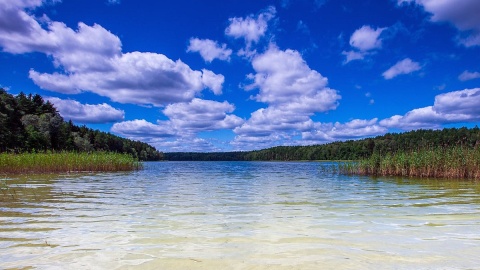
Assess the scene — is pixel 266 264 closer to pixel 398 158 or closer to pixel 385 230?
pixel 385 230

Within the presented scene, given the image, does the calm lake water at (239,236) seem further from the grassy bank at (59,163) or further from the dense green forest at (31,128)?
the dense green forest at (31,128)

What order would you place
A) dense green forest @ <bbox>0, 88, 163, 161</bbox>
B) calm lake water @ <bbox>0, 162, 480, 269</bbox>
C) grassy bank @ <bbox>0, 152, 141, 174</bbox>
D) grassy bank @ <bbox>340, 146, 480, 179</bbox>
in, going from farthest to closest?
dense green forest @ <bbox>0, 88, 163, 161</bbox>, grassy bank @ <bbox>0, 152, 141, 174</bbox>, grassy bank @ <bbox>340, 146, 480, 179</bbox>, calm lake water @ <bbox>0, 162, 480, 269</bbox>

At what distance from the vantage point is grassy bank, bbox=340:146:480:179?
2372cm

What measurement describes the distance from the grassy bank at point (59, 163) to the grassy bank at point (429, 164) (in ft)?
80.0

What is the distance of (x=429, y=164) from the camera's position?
84.8 ft

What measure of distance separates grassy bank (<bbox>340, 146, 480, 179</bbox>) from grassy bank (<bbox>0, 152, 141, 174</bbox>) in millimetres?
24375

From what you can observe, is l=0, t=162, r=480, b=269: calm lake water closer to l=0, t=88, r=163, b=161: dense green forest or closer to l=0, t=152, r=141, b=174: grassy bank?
l=0, t=152, r=141, b=174: grassy bank

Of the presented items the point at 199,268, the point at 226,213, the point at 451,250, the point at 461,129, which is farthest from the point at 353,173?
the point at 461,129

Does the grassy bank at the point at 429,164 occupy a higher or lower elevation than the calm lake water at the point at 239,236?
higher

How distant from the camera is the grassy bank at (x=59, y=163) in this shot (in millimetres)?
27375

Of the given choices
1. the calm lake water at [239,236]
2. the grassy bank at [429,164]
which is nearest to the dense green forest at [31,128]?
the grassy bank at [429,164]

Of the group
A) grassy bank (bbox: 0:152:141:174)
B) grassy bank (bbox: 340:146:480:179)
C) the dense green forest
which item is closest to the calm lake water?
grassy bank (bbox: 340:146:480:179)

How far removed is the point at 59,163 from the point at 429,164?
30694 millimetres

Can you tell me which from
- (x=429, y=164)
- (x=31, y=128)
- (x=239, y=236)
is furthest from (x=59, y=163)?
(x=31, y=128)
